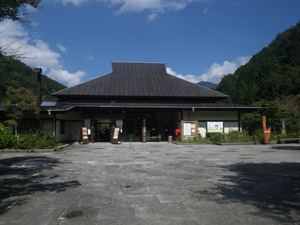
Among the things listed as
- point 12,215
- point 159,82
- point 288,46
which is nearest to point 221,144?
point 159,82

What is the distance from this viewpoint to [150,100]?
971 inches

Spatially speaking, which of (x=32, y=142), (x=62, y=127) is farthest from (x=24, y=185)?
(x=62, y=127)

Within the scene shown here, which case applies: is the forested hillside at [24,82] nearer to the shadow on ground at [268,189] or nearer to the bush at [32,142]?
the bush at [32,142]

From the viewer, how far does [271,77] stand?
48.4m

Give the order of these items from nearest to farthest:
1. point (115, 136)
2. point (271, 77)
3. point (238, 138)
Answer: point (238, 138) < point (115, 136) < point (271, 77)

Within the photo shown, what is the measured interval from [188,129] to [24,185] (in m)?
15.8

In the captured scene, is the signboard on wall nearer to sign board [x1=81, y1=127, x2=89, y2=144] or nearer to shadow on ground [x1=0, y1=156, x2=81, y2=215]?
sign board [x1=81, y1=127, x2=89, y2=144]

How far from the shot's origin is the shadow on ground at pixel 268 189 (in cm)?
412

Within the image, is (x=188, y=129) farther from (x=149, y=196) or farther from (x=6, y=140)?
(x=149, y=196)

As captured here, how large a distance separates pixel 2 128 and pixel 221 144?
48.6ft

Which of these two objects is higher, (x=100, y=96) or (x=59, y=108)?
(x=100, y=96)

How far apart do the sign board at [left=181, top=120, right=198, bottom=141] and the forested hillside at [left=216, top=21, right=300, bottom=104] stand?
28045mm

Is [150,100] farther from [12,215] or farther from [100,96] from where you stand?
[12,215]

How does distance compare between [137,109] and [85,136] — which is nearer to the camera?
[85,136]
